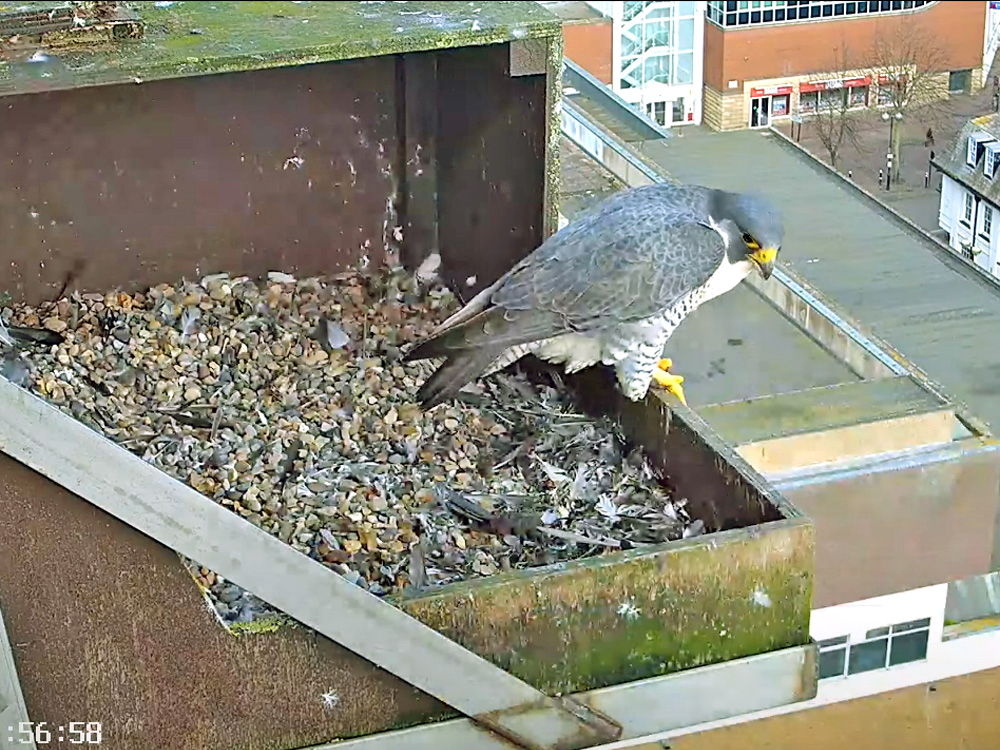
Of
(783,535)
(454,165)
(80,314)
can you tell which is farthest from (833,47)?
(783,535)

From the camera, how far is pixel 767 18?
5762 millimetres

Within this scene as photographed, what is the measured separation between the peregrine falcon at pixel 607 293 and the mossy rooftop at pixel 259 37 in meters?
0.34

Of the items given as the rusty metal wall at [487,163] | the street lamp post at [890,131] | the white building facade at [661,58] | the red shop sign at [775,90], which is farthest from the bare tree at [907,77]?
the rusty metal wall at [487,163]

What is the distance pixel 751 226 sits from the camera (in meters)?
2.31

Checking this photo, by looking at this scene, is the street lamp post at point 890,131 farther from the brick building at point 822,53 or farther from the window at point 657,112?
the window at point 657,112

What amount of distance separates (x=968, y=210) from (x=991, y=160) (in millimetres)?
525

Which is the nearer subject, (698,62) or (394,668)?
(394,668)

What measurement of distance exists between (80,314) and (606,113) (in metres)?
3.83

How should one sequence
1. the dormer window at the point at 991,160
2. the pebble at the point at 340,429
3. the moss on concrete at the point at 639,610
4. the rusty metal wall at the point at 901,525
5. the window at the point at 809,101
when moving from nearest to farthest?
the moss on concrete at the point at 639,610, the pebble at the point at 340,429, the rusty metal wall at the point at 901,525, the dormer window at the point at 991,160, the window at the point at 809,101

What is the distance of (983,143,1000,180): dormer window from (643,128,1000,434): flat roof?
0.62 m

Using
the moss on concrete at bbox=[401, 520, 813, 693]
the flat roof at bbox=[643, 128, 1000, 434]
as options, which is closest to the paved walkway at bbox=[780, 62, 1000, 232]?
the flat roof at bbox=[643, 128, 1000, 434]

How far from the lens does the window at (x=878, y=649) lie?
13.6 ft

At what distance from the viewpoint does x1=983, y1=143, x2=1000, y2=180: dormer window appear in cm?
412

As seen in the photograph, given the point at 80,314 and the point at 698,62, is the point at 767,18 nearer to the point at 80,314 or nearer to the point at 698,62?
the point at 698,62
